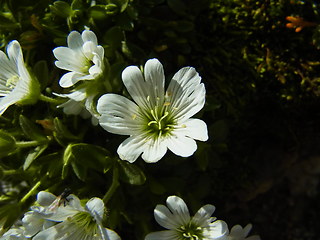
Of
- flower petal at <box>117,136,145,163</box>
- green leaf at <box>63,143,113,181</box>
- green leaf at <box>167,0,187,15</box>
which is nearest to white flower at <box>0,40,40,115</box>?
green leaf at <box>63,143,113,181</box>

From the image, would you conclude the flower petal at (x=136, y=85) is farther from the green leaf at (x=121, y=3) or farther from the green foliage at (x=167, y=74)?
the green leaf at (x=121, y=3)

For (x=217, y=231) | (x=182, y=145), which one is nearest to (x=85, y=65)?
(x=182, y=145)

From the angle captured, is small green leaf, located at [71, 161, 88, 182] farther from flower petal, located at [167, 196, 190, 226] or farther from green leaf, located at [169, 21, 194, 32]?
green leaf, located at [169, 21, 194, 32]

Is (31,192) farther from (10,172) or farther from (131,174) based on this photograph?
(131,174)

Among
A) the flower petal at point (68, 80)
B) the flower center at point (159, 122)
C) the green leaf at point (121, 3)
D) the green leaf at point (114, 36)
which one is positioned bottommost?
the flower center at point (159, 122)

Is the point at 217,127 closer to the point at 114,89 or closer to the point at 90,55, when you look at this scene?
the point at 114,89

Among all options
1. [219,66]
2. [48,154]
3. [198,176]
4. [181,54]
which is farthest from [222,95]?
[48,154]

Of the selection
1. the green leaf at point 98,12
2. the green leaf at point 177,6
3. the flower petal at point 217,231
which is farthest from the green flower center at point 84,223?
the green leaf at point 177,6
